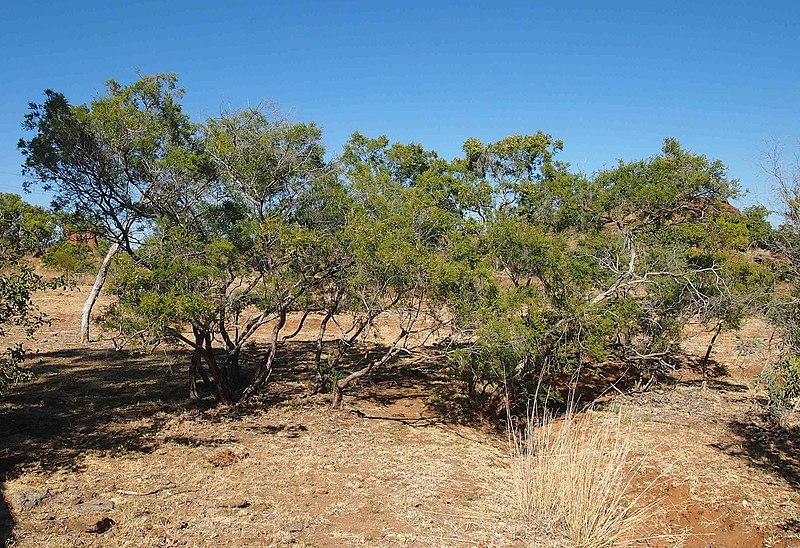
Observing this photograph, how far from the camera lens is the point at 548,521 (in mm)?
5809

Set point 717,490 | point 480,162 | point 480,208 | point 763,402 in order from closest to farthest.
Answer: point 717,490
point 763,402
point 480,208
point 480,162

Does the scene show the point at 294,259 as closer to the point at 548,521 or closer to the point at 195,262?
the point at 195,262

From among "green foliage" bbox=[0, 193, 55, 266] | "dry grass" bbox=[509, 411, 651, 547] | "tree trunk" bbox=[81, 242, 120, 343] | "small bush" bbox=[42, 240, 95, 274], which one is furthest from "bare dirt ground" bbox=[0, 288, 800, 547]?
"tree trunk" bbox=[81, 242, 120, 343]

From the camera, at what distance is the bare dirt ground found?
5605 millimetres

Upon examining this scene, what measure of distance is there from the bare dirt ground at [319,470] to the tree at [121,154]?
316cm

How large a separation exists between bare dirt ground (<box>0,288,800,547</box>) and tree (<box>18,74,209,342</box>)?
3.16 meters

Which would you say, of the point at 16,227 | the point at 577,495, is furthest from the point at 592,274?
the point at 16,227

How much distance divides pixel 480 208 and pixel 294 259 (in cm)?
615

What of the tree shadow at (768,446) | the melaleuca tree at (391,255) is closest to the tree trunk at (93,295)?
the melaleuca tree at (391,255)

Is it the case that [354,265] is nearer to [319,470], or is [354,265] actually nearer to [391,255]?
[391,255]

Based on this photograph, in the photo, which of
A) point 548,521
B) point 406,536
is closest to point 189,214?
point 406,536

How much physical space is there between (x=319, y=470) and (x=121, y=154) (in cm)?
603

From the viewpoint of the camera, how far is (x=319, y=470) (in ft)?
24.5

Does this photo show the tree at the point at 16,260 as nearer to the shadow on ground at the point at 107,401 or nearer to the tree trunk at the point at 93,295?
the shadow on ground at the point at 107,401
